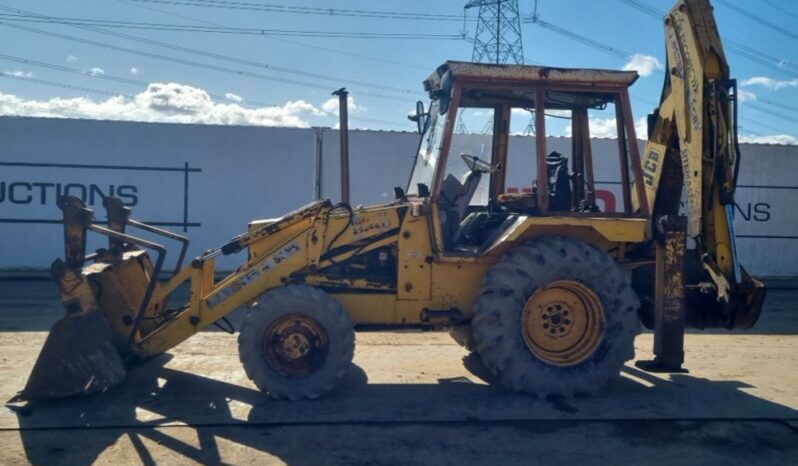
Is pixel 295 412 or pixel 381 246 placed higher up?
pixel 381 246

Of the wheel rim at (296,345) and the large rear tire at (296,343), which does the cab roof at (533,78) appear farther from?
the wheel rim at (296,345)

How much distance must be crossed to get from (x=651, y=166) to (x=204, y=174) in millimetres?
9237

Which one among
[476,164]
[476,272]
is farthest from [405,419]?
[476,164]

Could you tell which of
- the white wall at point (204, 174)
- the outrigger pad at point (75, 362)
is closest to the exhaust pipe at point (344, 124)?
the outrigger pad at point (75, 362)

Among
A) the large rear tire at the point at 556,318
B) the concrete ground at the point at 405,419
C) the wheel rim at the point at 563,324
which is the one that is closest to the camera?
the concrete ground at the point at 405,419

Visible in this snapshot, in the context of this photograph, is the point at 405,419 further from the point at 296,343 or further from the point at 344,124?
the point at 344,124

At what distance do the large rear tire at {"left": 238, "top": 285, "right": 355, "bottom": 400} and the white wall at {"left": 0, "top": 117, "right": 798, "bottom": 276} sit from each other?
27.6ft

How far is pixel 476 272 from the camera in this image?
5.84m

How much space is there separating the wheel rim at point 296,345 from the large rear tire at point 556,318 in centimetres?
126

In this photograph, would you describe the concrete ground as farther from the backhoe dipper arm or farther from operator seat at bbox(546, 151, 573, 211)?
operator seat at bbox(546, 151, 573, 211)

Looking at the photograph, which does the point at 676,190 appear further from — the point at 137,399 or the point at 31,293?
the point at 31,293

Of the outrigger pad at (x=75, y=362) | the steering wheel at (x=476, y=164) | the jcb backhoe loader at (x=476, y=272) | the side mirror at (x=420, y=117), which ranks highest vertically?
the side mirror at (x=420, y=117)

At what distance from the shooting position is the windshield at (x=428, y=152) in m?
5.95

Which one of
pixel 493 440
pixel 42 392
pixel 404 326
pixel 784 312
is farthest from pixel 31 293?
pixel 784 312
